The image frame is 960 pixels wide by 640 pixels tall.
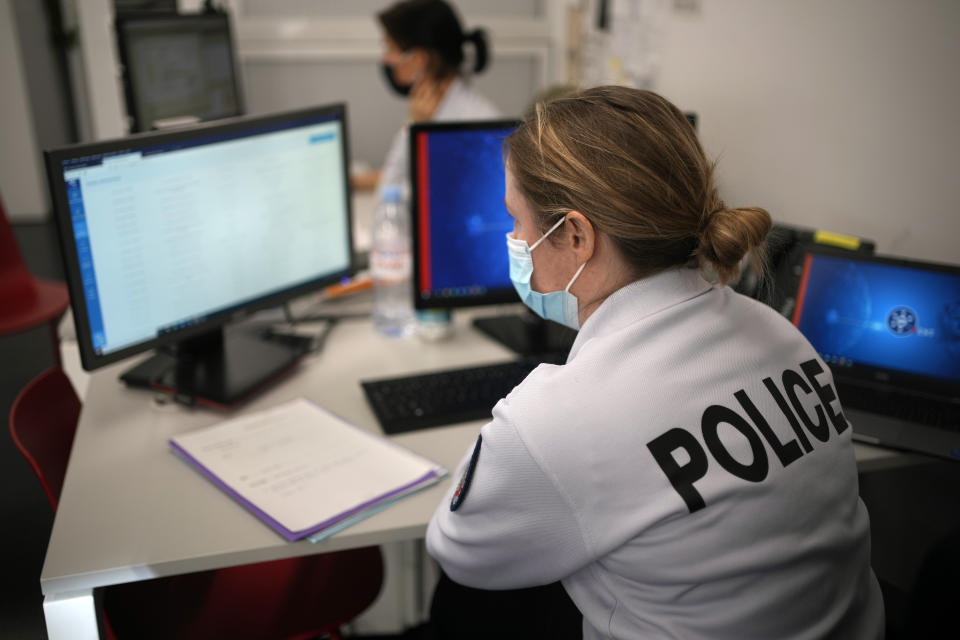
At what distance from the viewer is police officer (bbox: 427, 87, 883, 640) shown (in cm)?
77

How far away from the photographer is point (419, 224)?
150cm

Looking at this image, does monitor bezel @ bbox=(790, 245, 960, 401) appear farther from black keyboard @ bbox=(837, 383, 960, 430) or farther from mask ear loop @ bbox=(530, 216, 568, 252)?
mask ear loop @ bbox=(530, 216, 568, 252)

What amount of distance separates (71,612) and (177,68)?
1.40m

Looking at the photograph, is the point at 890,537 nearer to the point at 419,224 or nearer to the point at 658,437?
the point at 658,437

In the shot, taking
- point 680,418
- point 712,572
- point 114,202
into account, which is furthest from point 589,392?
point 114,202

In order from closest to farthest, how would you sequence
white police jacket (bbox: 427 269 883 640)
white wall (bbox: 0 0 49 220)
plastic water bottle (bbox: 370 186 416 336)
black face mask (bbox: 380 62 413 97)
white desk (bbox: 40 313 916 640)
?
white police jacket (bbox: 427 269 883 640) < white desk (bbox: 40 313 916 640) < plastic water bottle (bbox: 370 186 416 336) < black face mask (bbox: 380 62 413 97) < white wall (bbox: 0 0 49 220)

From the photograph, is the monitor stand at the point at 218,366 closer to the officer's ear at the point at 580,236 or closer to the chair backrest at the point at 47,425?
the chair backrest at the point at 47,425

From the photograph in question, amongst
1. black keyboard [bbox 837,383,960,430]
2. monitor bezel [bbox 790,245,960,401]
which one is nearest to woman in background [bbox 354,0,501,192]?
monitor bezel [bbox 790,245,960,401]

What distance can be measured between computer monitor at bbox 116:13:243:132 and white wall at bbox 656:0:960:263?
122 centimetres

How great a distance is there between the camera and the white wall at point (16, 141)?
14.4 ft

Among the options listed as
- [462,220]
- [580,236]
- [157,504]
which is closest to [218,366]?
[157,504]

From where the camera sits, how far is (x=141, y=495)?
3.65 feet

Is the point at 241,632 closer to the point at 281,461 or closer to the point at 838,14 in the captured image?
the point at 281,461

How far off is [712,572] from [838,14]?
121 centimetres
